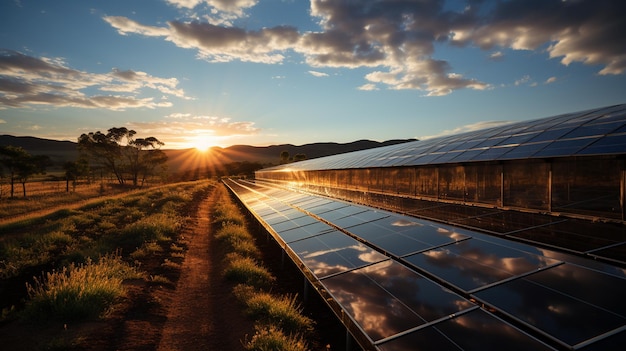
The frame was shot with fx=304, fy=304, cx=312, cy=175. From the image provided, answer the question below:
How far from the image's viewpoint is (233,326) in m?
9.35

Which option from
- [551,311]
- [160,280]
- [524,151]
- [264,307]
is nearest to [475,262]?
[551,311]

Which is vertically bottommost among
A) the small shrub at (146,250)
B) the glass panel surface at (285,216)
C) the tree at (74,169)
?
the small shrub at (146,250)

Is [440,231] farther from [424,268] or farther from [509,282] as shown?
[509,282]

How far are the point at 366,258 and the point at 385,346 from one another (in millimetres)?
4228

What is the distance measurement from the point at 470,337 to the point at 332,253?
5591mm

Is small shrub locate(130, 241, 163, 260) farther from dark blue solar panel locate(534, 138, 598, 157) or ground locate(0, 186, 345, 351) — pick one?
dark blue solar panel locate(534, 138, 598, 157)

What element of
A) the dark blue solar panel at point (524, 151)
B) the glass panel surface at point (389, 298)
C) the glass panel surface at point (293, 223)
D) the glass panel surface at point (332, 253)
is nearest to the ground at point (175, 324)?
the glass panel surface at point (332, 253)

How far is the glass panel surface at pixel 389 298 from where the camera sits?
18.7 feet

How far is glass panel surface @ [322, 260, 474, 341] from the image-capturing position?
5.70 metres

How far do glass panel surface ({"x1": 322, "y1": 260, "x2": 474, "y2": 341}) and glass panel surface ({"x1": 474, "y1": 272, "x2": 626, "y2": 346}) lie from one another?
2.25ft

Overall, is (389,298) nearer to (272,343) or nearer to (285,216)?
(272,343)

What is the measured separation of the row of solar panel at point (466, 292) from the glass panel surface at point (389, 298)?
20mm

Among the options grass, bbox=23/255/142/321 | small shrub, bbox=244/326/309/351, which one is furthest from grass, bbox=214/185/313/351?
grass, bbox=23/255/142/321

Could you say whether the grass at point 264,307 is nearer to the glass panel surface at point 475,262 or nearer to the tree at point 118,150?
the glass panel surface at point 475,262
